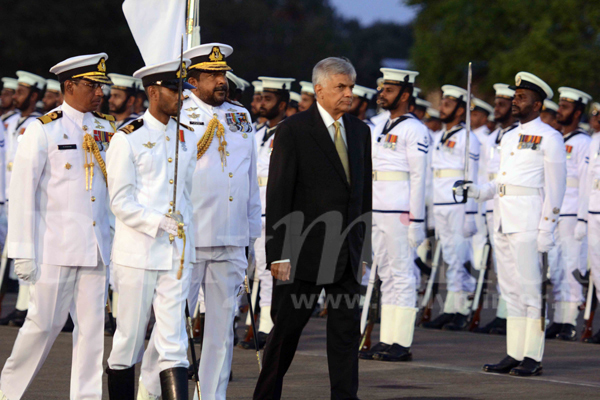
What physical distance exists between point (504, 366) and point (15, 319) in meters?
5.57

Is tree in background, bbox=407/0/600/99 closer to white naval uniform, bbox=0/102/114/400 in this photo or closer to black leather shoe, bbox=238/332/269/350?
black leather shoe, bbox=238/332/269/350

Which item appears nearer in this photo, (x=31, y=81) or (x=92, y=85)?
(x=92, y=85)

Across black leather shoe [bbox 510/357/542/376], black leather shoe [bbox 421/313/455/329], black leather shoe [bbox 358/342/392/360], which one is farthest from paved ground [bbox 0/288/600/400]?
black leather shoe [bbox 421/313/455/329]

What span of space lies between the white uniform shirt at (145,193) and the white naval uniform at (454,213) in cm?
667

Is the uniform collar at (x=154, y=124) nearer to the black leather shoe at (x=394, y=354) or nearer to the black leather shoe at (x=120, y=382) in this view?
the black leather shoe at (x=120, y=382)

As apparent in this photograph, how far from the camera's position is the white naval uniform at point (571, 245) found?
38.6 ft

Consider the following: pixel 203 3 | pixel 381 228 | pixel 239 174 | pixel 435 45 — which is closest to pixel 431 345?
pixel 381 228

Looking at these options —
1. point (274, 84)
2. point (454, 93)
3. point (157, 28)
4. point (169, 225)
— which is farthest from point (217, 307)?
point (454, 93)

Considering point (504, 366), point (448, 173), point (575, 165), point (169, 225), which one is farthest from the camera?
point (448, 173)

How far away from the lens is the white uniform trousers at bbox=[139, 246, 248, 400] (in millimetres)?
Answer: 6996

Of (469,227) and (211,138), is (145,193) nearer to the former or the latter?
(211,138)

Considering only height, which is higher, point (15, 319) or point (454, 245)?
point (454, 245)

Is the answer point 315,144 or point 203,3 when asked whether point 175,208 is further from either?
point 203,3

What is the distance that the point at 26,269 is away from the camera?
21.9ft
